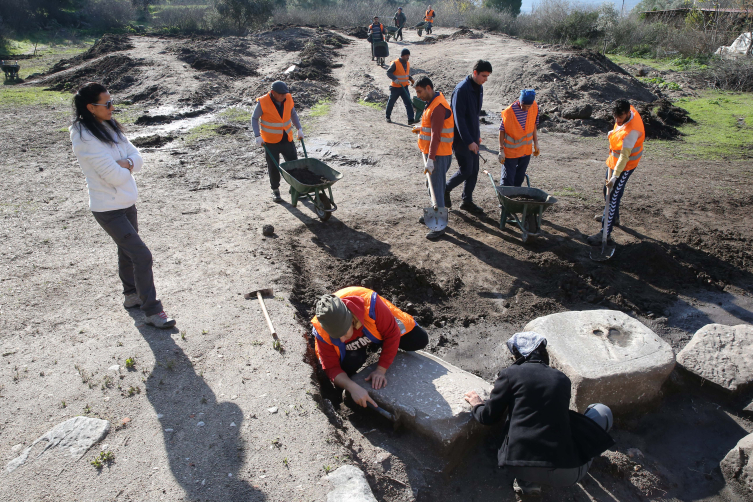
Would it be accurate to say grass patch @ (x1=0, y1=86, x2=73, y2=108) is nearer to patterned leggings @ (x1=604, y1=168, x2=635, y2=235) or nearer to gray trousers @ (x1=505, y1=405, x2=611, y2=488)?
patterned leggings @ (x1=604, y1=168, x2=635, y2=235)

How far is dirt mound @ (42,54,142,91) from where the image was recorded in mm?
15297

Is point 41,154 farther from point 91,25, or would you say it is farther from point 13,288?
point 91,25

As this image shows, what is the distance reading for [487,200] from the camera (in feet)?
22.9

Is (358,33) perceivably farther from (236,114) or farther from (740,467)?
(740,467)

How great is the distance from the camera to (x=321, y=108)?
12.7 m

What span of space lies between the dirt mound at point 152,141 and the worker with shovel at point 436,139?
20.6 feet

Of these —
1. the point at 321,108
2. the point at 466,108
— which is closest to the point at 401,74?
the point at 321,108

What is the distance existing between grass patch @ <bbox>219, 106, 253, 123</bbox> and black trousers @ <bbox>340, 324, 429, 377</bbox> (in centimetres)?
946

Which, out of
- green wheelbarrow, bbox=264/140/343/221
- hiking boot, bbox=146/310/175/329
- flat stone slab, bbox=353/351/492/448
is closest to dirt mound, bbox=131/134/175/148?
green wheelbarrow, bbox=264/140/343/221

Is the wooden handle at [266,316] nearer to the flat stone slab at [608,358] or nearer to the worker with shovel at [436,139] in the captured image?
the flat stone slab at [608,358]

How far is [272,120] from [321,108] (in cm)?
658

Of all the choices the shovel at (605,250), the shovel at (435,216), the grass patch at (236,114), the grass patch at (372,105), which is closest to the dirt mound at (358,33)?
the grass patch at (372,105)

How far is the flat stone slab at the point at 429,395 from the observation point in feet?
10.0

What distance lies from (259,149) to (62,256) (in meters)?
4.87
